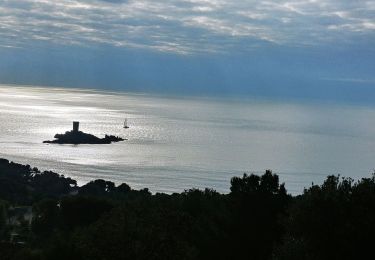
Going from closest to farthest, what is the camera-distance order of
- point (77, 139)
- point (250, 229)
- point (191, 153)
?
point (250, 229) < point (191, 153) < point (77, 139)

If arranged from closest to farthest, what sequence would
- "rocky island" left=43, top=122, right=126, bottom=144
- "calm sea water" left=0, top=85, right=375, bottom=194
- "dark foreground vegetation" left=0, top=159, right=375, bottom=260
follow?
1. "dark foreground vegetation" left=0, top=159, right=375, bottom=260
2. "calm sea water" left=0, top=85, right=375, bottom=194
3. "rocky island" left=43, top=122, right=126, bottom=144

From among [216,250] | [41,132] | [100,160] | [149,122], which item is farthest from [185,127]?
[216,250]

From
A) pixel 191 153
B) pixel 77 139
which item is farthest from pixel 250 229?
pixel 77 139

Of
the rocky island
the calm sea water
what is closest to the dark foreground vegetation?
the calm sea water

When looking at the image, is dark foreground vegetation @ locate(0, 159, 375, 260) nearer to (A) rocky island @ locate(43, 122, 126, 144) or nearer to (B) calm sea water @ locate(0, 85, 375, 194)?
(B) calm sea water @ locate(0, 85, 375, 194)

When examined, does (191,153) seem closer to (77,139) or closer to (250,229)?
(77,139)

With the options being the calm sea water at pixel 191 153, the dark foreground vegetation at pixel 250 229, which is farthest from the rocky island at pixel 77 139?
the dark foreground vegetation at pixel 250 229

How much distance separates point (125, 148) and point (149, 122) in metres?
66.7

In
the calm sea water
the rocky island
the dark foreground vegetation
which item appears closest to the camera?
the dark foreground vegetation

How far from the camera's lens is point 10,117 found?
614ft

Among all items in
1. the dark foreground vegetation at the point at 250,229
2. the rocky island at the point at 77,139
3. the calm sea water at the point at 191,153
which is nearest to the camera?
the dark foreground vegetation at the point at 250,229

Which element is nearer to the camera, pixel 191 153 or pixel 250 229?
pixel 250 229

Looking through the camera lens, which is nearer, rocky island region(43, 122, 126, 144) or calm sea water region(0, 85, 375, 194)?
calm sea water region(0, 85, 375, 194)

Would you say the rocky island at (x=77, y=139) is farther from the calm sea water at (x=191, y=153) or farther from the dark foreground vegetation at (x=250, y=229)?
the dark foreground vegetation at (x=250, y=229)
